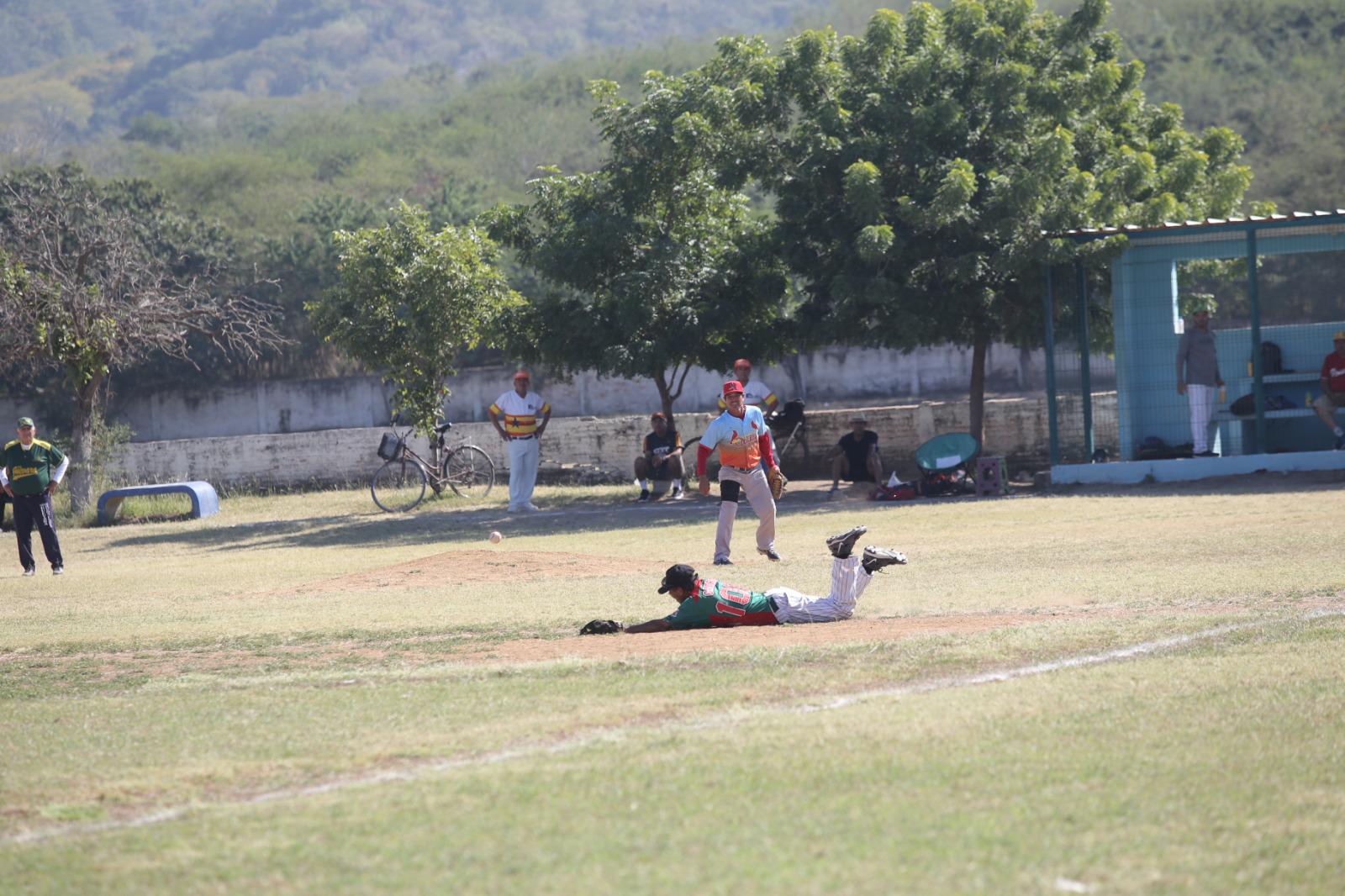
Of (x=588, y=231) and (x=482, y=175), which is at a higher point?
(x=482, y=175)

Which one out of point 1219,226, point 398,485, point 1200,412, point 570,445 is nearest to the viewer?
point 1219,226

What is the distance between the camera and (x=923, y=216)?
823 inches

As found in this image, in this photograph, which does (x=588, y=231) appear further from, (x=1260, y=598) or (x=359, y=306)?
(x=1260, y=598)

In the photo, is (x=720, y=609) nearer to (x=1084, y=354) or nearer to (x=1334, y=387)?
(x=1084, y=354)

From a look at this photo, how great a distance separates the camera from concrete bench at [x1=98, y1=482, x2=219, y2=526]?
2395 centimetres

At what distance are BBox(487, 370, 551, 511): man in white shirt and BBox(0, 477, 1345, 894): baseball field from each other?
9088 mm

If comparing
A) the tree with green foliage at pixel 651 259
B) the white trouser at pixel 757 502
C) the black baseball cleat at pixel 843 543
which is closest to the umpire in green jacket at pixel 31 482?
the white trouser at pixel 757 502

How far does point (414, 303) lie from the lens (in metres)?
23.9

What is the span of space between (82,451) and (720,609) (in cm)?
1855

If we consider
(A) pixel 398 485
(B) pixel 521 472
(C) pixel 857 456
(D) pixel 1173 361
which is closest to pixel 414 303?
(A) pixel 398 485

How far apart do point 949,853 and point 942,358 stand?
122 ft

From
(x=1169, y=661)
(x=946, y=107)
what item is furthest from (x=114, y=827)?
(x=946, y=107)

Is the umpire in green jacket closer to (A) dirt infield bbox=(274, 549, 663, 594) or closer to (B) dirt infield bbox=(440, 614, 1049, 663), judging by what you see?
(A) dirt infield bbox=(274, 549, 663, 594)

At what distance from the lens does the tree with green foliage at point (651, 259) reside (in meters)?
22.5
